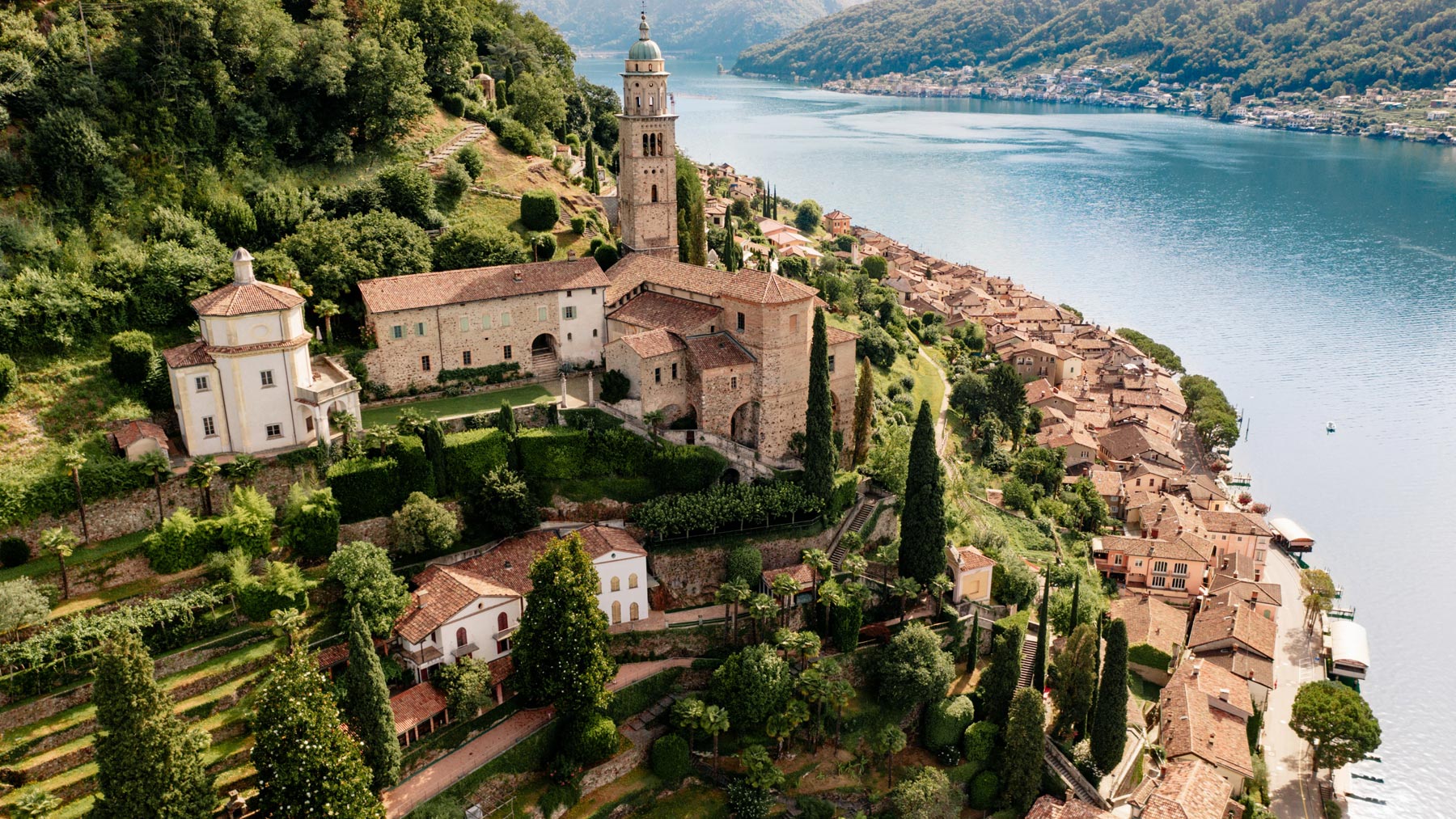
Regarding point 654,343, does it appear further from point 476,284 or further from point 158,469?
point 158,469

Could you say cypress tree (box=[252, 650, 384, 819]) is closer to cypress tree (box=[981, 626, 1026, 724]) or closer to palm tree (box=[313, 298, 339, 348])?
palm tree (box=[313, 298, 339, 348])

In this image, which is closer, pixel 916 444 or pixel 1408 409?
pixel 916 444

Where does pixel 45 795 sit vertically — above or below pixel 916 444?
below

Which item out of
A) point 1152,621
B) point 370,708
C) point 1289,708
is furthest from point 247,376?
point 1289,708

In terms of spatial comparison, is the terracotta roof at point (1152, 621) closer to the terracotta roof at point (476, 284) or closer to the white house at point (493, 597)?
the white house at point (493, 597)

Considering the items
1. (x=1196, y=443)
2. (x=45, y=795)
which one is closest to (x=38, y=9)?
(x=45, y=795)

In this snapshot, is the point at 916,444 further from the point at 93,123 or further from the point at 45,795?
the point at 93,123
